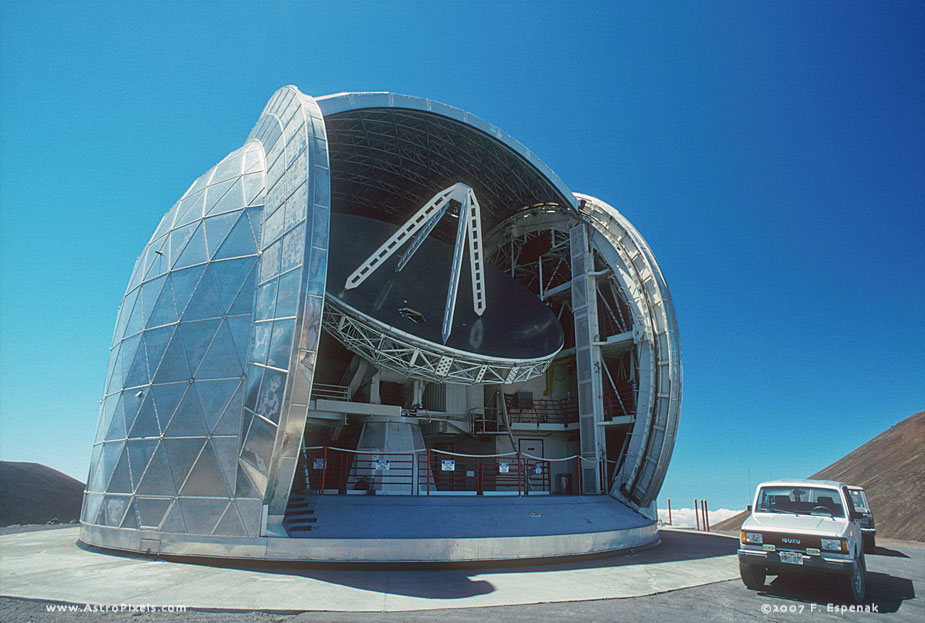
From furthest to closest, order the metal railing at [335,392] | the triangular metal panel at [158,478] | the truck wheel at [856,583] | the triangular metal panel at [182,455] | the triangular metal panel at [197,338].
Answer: the metal railing at [335,392] → the triangular metal panel at [197,338] → the triangular metal panel at [158,478] → the triangular metal panel at [182,455] → the truck wheel at [856,583]

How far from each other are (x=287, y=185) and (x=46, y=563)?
1111cm

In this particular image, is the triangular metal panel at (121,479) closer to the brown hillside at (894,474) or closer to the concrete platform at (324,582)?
the concrete platform at (324,582)

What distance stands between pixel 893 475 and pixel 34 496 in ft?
151

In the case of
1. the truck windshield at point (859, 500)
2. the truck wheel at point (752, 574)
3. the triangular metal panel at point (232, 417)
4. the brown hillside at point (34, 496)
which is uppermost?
the triangular metal panel at point (232, 417)

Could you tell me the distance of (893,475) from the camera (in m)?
25.0

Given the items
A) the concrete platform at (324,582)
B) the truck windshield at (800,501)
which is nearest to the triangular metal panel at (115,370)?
the concrete platform at (324,582)

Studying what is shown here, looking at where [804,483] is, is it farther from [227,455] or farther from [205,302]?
[205,302]

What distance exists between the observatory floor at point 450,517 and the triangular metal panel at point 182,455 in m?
3.43

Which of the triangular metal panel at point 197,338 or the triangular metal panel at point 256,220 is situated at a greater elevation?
the triangular metal panel at point 256,220

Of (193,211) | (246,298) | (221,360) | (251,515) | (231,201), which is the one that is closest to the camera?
(251,515)

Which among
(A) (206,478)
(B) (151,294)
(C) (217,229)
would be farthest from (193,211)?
(A) (206,478)

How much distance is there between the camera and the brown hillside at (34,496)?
90.3ft

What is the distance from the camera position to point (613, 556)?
1535 centimetres

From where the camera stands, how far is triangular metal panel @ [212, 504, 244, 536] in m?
12.4
